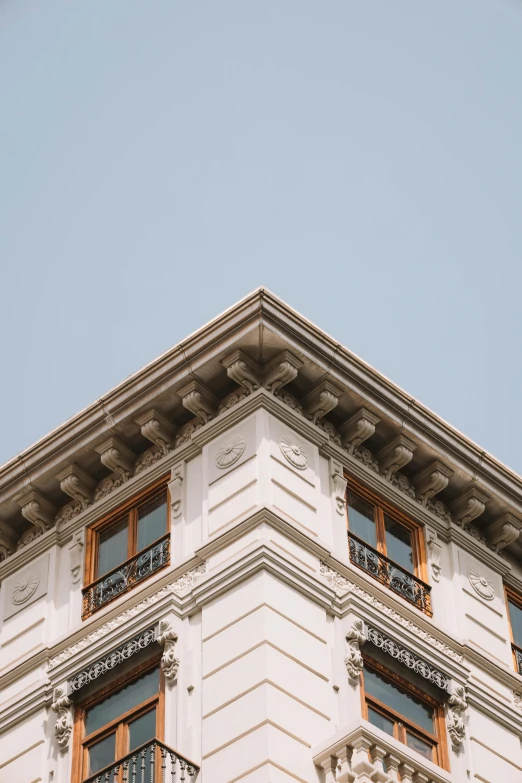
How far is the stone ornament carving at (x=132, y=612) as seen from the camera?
74.3ft

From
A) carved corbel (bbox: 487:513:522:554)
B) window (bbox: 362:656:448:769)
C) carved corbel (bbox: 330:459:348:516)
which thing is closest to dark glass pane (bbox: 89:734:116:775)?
window (bbox: 362:656:448:769)

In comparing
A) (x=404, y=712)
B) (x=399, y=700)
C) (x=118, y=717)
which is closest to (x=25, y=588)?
(x=118, y=717)

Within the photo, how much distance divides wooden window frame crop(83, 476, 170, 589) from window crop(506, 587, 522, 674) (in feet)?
18.5

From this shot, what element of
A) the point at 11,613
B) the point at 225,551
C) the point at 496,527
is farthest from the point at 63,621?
the point at 496,527

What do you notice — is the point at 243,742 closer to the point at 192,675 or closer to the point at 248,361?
the point at 192,675

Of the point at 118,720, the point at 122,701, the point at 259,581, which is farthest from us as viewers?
the point at 122,701

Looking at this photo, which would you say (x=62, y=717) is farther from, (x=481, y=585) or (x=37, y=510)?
(x=481, y=585)

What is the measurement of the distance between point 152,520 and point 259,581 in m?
3.43

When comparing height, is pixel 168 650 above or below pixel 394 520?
below

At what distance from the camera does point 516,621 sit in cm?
2633

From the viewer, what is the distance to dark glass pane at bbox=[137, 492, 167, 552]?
2430 cm

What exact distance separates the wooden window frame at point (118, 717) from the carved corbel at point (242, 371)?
434 centimetres

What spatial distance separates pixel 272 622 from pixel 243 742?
1.77 metres

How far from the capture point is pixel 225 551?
22562mm
